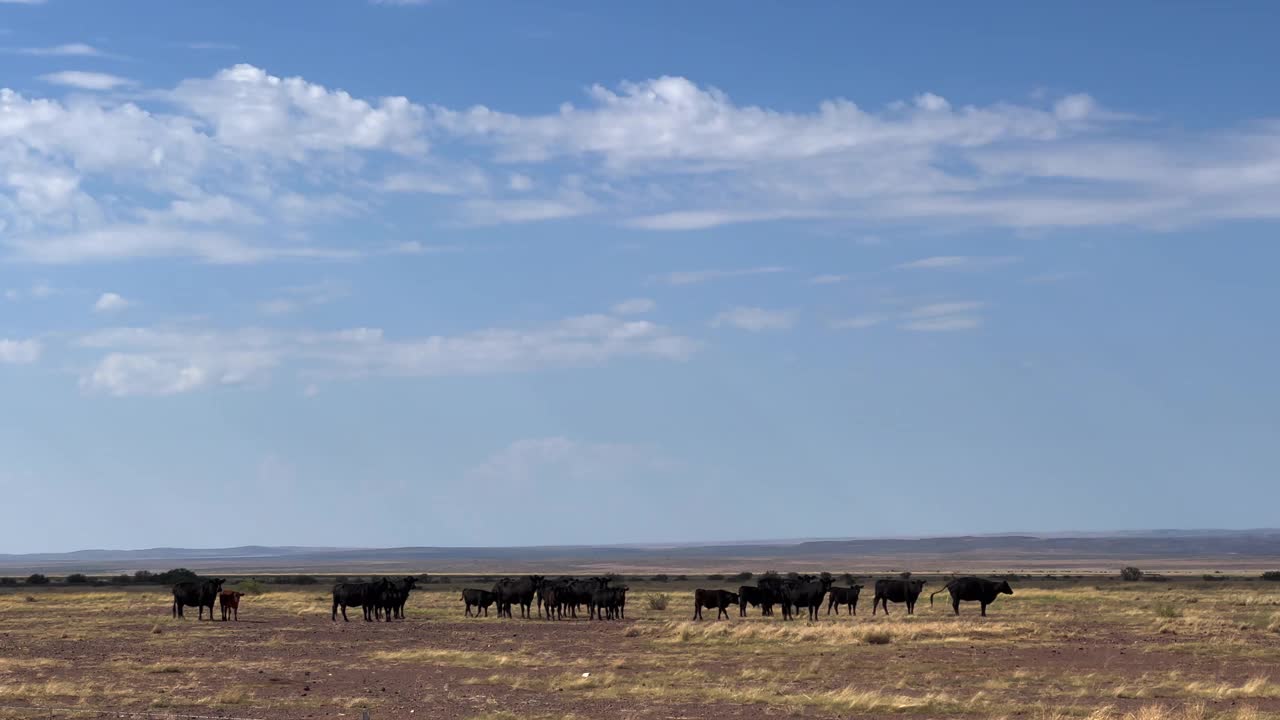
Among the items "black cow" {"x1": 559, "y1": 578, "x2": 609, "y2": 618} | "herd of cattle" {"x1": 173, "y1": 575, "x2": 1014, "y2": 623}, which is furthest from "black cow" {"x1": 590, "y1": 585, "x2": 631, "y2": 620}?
"black cow" {"x1": 559, "y1": 578, "x2": 609, "y2": 618}

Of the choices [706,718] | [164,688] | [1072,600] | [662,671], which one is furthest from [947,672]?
[1072,600]

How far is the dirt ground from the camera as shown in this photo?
24.2 m

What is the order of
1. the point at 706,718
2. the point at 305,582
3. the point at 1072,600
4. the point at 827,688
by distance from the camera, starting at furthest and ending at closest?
1. the point at 305,582
2. the point at 1072,600
3. the point at 827,688
4. the point at 706,718

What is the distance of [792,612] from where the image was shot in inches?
→ 2048

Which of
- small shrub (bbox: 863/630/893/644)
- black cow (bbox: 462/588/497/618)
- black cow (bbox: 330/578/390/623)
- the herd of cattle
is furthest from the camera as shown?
black cow (bbox: 462/588/497/618)

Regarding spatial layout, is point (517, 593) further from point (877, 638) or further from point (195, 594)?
point (877, 638)

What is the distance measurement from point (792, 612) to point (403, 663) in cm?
2224

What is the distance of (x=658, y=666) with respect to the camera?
31.1 m

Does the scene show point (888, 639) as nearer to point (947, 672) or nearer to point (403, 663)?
point (947, 672)

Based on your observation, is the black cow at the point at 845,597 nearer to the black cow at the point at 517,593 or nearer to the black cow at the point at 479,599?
the black cow at the point at 517,593

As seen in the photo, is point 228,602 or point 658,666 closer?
point 658,666

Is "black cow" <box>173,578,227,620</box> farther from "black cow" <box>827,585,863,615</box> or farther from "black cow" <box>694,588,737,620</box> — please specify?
"black cow" <box>827,585,863,615</box>

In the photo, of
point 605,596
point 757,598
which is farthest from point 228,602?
point 757,598

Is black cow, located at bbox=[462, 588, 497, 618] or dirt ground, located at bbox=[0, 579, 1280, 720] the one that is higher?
black cow, located at bbox=[462, 588, 497, 618]
